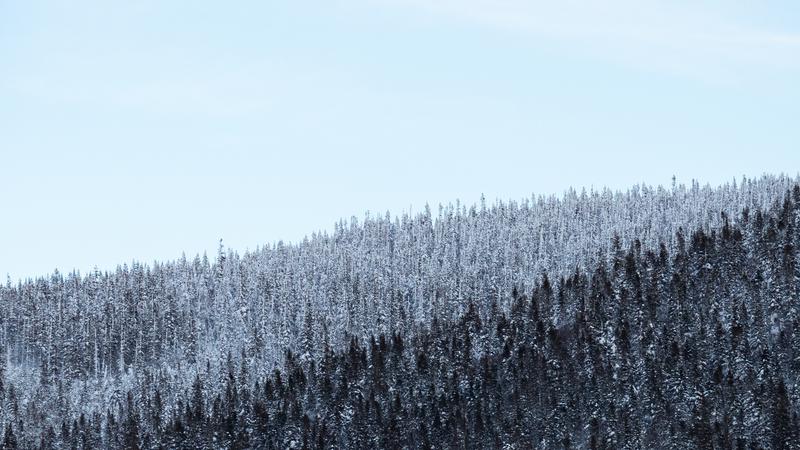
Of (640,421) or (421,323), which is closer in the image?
(640,421)

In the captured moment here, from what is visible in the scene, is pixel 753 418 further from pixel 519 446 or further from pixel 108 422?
pixel 108 422

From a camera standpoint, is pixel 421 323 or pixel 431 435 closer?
pixel 431 435

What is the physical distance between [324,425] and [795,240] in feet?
238

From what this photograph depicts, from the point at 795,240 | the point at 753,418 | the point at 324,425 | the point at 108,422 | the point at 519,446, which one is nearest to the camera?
the point at 753,418

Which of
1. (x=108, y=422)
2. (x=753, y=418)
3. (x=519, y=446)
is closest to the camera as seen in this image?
(x=753, y=418)

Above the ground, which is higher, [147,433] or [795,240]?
[795,240]

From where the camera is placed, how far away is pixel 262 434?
156 m

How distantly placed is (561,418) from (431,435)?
56.6 ft

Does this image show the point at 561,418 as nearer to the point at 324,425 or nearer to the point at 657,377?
the point at 657,377

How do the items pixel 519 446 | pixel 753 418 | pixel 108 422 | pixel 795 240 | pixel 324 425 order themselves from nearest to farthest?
pixel 753 418, pixel 519 446, pixel 324 425, pixel 795 240, pixel 108 422

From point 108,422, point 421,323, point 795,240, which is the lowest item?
point 108,422

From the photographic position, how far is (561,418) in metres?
145

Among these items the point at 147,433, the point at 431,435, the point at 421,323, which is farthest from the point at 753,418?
the point at 147,433

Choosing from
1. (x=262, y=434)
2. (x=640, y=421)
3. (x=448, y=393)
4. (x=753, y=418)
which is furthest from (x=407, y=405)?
(x=753, y=418)
